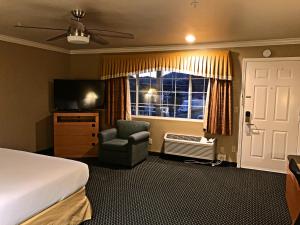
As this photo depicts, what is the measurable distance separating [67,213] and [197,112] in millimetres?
3470

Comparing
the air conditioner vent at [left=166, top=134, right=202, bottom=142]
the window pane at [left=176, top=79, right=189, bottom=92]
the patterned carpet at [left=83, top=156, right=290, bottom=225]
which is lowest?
the patterned carpet at [left=83, top=156, right=290, bottom=225]

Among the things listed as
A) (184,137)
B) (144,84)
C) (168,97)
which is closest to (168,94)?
(168,97)

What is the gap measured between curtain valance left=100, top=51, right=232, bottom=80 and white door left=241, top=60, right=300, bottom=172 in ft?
1.57

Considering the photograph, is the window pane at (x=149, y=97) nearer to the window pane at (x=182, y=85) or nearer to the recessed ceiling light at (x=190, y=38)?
the window pane at (x=182, y=85)

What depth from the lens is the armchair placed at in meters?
4.53

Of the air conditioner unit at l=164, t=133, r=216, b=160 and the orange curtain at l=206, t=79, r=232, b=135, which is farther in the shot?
the air conditioner unit at l=164, t=133, r=216, b=160

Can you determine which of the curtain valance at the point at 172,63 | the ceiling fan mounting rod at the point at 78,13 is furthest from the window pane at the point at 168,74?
the ceiling fan mounting rod at the point at 78,13

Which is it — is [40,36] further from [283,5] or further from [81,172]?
[283,5]

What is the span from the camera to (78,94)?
536 centimetres

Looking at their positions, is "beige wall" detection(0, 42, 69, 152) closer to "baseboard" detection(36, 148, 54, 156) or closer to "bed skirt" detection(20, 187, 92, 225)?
"baseboard" detection(36, 148, 54, 156)

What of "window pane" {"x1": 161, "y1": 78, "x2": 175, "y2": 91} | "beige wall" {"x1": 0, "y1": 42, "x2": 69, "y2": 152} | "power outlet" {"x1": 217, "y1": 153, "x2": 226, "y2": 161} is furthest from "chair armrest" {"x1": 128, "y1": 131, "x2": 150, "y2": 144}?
"beige wall" {"x1": 0, "y1": 42, "x2": 69, "y2": 152}

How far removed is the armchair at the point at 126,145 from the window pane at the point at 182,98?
2.79 ft

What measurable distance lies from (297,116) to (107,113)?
3805 millimetres

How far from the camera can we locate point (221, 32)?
3828 mm
